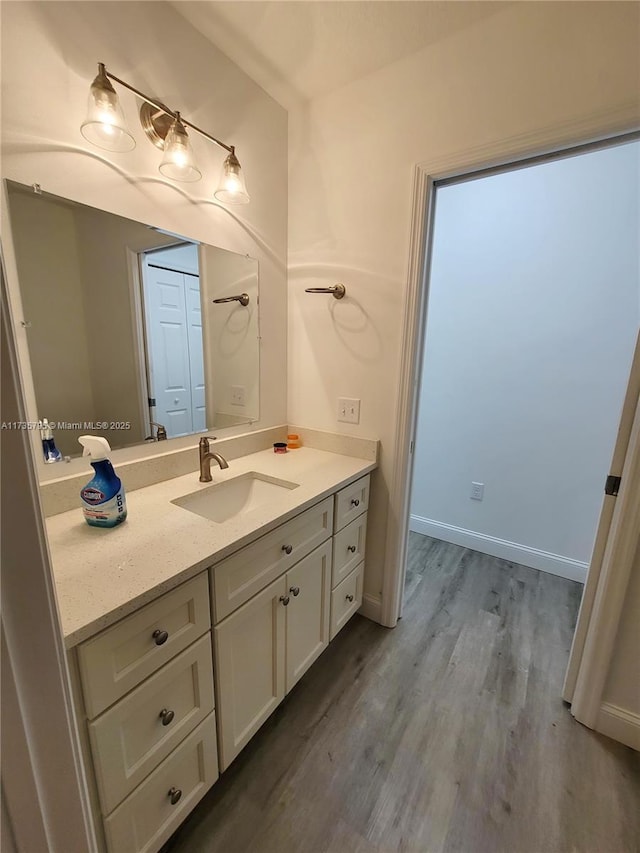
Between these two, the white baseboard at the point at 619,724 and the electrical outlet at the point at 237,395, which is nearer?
the white baseboard at the point at 619,724

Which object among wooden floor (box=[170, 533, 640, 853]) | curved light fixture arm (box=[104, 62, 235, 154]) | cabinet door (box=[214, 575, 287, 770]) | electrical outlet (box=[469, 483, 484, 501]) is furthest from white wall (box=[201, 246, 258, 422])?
electrical outlet (box=[469, 483, 484, 501])

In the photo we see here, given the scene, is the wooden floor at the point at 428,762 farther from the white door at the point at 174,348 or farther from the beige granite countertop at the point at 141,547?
the white door at the point at 174,348

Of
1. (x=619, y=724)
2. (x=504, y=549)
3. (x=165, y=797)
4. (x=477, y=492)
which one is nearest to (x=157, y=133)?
(x=165, y=797)

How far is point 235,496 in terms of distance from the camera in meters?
1.47

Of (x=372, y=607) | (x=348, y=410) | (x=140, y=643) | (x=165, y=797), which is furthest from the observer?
(x=372, y=607)

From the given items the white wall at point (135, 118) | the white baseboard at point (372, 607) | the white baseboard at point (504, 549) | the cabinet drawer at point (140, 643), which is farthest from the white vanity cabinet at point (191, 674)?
the white baseboard at point (504, 549)

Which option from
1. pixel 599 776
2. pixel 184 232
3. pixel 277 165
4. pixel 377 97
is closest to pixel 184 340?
pixel 184 232

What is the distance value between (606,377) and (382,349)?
138cm

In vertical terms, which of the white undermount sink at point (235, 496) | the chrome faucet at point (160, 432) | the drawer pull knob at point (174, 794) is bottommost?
the drawer pull knob at point (174, 794)

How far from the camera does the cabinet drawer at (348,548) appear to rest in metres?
1.52

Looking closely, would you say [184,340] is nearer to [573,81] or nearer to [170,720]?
[170,720]

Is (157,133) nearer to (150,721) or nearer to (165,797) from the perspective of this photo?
(150,721)

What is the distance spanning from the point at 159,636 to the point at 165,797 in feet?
1.59

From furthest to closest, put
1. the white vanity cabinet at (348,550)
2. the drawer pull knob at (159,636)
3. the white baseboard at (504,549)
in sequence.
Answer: the white baseboard at (504,549) < the white vanity cabinet at (348,550) < the drawer pull knob at (159,636)
